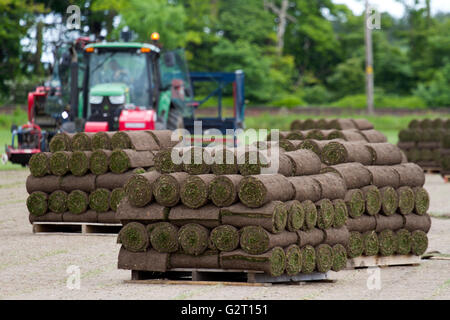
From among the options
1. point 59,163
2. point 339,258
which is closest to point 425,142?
point 59,163

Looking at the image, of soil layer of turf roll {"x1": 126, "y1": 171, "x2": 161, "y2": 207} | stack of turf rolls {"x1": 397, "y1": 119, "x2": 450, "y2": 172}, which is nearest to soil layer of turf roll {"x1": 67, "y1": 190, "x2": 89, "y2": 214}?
soil layer of turf roll {"x1": 126, "y1": 171, "x2": 161, "y2": 207}

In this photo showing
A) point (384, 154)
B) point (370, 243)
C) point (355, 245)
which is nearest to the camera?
point (355, 245)

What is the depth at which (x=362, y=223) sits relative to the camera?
40.0 ft

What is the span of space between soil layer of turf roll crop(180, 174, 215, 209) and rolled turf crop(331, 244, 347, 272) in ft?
5.70

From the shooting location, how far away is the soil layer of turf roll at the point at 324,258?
1088cm

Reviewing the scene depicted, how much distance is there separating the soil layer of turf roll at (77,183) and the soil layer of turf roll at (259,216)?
480 cm

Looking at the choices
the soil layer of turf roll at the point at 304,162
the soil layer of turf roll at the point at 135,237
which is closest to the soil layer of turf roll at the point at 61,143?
the soil layer of turf roll at the point at 135,237

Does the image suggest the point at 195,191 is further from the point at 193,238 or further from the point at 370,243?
the point at 370,243

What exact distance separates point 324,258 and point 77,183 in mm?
5130

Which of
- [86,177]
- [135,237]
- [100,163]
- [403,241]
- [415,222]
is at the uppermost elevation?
[100,163]

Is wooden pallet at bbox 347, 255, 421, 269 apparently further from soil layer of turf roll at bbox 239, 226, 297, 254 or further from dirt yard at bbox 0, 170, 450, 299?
soil layer of turf roll at bbox 239, 226, 297, 254

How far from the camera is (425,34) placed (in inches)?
2894

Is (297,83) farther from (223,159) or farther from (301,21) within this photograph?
(223,159)
